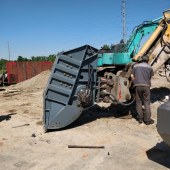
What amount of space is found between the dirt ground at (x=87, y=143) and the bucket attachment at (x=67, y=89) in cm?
36

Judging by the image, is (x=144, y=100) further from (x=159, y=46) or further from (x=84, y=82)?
(x=159, y=46)

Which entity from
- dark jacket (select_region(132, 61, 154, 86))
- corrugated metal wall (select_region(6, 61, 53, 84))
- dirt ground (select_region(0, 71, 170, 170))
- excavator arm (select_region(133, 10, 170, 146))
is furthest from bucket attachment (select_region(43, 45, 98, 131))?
corrugated metal wall (select_region(6, 61, 53, 84))

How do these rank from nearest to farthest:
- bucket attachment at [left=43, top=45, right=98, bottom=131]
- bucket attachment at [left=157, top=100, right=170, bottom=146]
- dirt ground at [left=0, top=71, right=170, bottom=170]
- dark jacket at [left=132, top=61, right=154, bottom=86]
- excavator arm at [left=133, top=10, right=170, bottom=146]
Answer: bucket attachment at [left=157, top=100, right=170, bottom=146]
dirt ground at [left=0, top=71, right=170, bottom=170]
bucket attachment at [left=43, top=45, right=98, bottom=131]
dark jacket at [left=132, top=61, right=154, bottom=86]
excavator arm at [left=133, top=10, right=170, bottom=146]

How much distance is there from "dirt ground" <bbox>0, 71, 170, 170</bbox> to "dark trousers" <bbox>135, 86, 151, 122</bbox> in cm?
30

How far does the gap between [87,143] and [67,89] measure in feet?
5.40

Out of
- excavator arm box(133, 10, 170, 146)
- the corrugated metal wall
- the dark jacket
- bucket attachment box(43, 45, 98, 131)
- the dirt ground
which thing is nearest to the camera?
the dirt ground

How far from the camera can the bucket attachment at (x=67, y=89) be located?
7918 mm

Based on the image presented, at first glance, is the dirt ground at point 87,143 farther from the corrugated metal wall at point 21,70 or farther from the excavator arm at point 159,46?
the corrugated metal wall at point 21,70

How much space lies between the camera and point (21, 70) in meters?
26.2

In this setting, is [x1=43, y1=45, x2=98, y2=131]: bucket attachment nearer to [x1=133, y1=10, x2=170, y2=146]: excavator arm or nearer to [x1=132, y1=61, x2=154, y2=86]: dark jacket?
[x1=132, y1=61, x2=154, y2=86]: dark jacket

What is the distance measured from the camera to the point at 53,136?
24.9 feet

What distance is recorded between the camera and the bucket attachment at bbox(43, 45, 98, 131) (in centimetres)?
792

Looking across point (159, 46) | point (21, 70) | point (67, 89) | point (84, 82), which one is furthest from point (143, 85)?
point (21, 70)

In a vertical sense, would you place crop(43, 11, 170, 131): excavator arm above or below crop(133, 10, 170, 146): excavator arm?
below
